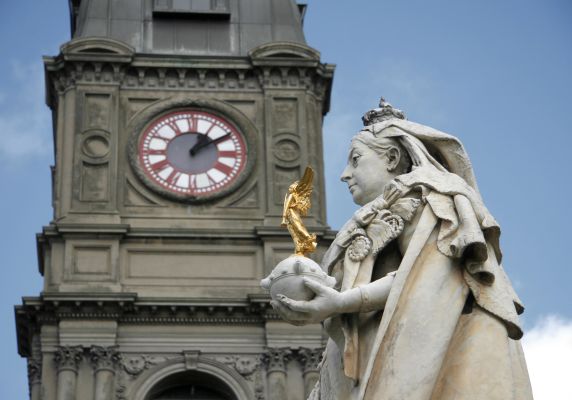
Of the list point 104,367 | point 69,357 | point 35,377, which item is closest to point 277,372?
point 104,367

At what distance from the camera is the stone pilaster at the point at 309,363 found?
105 feet

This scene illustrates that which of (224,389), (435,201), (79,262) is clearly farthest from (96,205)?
(435,201)

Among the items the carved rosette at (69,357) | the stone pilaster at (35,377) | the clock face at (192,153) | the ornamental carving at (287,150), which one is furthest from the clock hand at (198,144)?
the stone pilaster at (35,377)

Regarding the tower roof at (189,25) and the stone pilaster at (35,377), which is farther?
the tower roof at (189,25)

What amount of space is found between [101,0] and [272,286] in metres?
32.4

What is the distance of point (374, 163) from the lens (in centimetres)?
595

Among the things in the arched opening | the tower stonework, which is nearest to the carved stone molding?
the tower stonework

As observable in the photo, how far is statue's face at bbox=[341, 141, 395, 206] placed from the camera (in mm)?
5941

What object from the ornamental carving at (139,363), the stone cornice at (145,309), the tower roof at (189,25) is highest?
the tower roof at (189,25)

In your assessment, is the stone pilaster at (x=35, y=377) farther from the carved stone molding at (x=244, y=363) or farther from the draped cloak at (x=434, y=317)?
the draped cloak at (x=434, y=317)

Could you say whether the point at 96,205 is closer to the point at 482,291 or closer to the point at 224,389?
the point at 224,389

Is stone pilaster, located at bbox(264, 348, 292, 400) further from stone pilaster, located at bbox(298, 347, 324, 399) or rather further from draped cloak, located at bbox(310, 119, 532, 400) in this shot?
draped cloak, located at bbox(310, 119, 532, 400)

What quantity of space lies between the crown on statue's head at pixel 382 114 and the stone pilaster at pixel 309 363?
25978 mm

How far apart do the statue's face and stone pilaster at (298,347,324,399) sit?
85.7 feet
